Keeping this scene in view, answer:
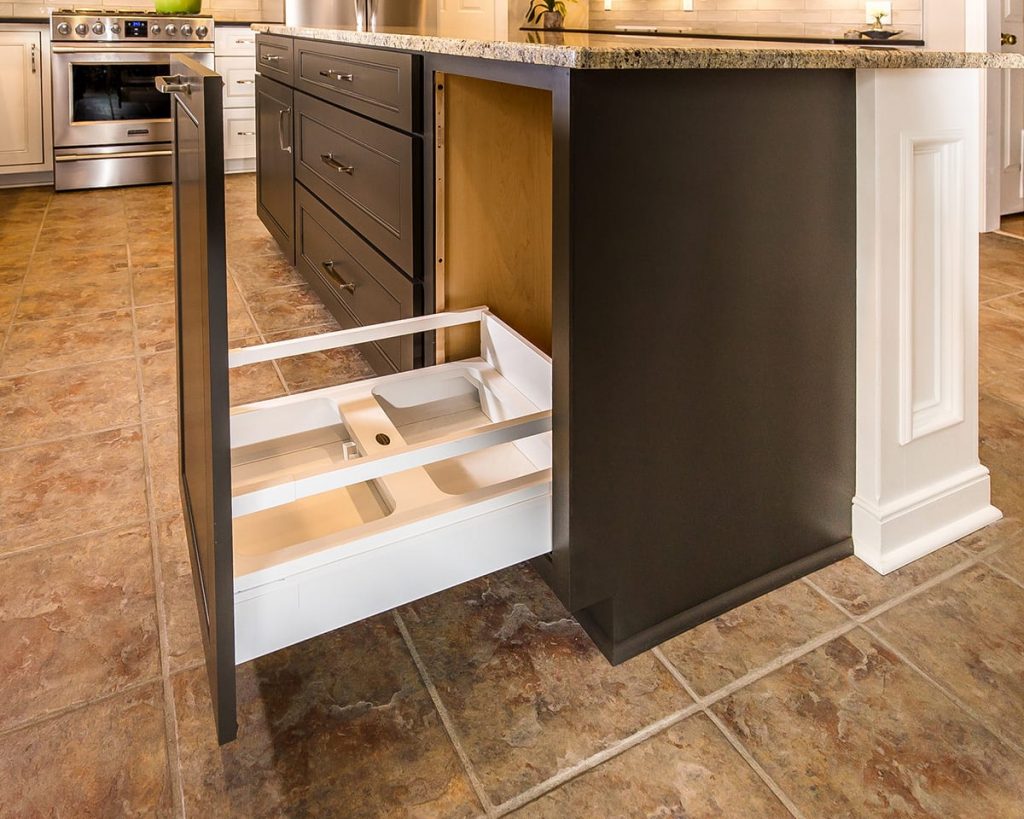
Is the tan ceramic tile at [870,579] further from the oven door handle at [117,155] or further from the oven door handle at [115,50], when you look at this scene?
the oven door handle at [117,155]

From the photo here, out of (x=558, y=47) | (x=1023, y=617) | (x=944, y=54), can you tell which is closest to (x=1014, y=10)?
(x=944, y=54)

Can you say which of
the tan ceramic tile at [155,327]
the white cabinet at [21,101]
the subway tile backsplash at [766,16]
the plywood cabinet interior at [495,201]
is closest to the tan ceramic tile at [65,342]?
the tan ceramic tile at [155,327]

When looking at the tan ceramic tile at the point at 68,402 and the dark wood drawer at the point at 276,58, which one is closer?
the tan ceramic tile at the point at 68,402

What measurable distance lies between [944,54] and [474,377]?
950 millimetres

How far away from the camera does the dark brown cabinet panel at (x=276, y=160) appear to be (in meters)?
2.60

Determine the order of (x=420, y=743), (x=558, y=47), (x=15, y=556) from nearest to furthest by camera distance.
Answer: (x=558, y=47) < (x=420, y=743) < (x=15, y=556)

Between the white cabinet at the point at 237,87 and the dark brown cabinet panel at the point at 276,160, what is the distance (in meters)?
1.94

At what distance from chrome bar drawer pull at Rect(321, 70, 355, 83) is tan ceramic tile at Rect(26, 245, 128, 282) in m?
1.52

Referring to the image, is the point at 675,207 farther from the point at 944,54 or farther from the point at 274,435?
the point at 274,435

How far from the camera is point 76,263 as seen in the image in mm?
3205

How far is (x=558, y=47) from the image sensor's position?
0.85 m

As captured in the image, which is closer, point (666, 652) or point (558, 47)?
point (558, 47)

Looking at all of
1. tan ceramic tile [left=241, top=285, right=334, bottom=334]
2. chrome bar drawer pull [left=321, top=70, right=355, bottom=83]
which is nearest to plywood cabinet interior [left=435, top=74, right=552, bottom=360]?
chrome bar drawer pull [left=321, top=70, right=355, bottom=83]

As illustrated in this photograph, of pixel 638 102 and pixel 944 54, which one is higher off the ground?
pixel 944 54
